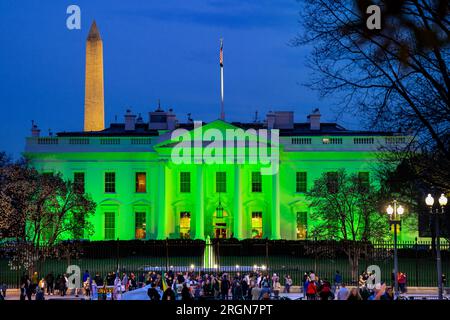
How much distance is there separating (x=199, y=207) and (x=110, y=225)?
8.37 m

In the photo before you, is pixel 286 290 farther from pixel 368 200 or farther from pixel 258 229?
pixel 258 229

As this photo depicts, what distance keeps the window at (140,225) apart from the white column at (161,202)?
1.67 m

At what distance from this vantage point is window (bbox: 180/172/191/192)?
237 feet

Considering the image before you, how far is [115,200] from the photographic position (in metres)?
71.8

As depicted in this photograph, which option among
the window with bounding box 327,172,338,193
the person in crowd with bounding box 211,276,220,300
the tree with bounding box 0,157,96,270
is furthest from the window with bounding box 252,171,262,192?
the person in crowd with bounding box 211,276,220,300

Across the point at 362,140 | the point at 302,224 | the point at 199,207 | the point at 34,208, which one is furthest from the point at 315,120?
the point at 34,208

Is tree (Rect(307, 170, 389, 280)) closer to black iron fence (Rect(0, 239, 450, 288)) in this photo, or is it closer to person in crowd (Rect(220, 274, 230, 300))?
black iron fence (Rect(0, 239, 450, 288))

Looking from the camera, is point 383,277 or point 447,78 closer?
point 447,78

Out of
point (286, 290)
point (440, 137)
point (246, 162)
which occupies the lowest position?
point (286, 290)

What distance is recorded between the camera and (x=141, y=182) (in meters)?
73.1

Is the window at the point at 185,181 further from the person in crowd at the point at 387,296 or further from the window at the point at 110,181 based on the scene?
the person in crowd at the point at 387,296

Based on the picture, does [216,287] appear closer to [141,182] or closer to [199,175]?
[199,175]

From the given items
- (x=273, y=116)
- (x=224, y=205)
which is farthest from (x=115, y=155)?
(x=273, y=116)
